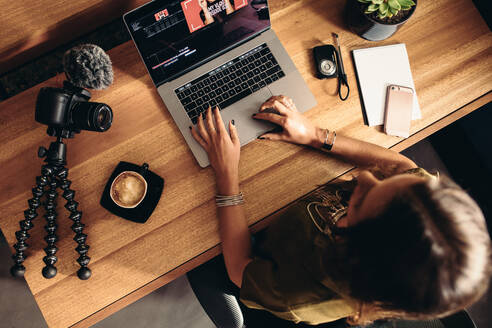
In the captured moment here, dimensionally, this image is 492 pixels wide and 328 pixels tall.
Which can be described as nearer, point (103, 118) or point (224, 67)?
point (103, 118)

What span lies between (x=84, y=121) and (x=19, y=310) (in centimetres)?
142

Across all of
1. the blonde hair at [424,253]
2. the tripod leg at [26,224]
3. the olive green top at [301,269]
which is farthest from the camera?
the tripod leg at [26,224]

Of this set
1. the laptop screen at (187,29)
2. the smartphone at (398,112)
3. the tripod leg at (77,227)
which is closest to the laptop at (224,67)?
the laptop screen at (187,29)

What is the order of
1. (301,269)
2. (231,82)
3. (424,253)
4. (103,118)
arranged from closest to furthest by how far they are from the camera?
1. (424,253)
2. (301,269)
3. (103,118)
4. (231,82)

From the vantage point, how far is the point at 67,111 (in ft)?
2.52

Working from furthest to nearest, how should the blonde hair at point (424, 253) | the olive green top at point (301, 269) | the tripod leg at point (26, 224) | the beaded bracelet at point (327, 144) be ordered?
the beaded bracelet at point (327, 144)
the tripod leg at point (26, 224)
the olive green top at point (301, 269)
the blonde hair at point (424, 253)

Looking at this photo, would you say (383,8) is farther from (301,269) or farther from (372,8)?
(301,269)

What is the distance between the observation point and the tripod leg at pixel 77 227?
816 mm

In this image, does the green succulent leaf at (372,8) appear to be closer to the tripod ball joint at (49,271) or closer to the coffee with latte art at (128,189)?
the coffee with latte art at (128,189)

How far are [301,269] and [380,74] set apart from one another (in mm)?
695

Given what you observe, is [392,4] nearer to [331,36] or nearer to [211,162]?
[331,36]

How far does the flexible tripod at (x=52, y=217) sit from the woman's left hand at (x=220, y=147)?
37 cm

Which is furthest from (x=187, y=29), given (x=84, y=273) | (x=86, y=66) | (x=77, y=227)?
(x=84, y=273)

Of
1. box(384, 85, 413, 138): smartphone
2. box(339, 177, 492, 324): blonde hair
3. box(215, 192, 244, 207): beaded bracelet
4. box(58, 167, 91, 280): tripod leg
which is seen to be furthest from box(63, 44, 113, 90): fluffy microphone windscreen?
box(384, 85, 413, 138): smartphone
